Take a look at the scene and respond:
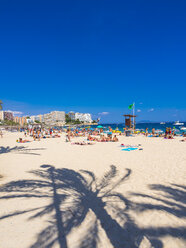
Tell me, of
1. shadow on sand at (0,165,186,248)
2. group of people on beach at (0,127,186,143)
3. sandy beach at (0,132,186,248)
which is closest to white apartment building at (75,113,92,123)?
group of people on beach at (0,127,186,143)

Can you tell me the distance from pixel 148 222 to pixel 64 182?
126 inches

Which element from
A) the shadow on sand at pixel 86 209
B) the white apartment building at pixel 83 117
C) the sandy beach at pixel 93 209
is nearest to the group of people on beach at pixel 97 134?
the sandy beach at pixel 93 209

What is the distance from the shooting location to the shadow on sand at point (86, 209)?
2.81 m

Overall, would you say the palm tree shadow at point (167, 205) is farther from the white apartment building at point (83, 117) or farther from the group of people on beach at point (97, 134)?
the white apartment building at point (83, 117)

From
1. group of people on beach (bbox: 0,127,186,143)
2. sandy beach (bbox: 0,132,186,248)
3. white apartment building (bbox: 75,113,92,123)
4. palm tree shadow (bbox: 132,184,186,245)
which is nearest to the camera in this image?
sandy beach (bbox: 0,132,186,248)

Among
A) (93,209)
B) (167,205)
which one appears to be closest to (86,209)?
(93,209)

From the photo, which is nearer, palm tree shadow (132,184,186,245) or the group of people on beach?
palm tree shadow (132,184,186,245)

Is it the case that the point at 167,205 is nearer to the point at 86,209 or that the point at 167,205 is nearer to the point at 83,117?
the point at 86,209

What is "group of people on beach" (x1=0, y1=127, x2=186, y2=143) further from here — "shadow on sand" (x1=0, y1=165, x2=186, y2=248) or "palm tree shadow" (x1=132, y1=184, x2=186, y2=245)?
"palm tree shadow" (x1=132, y1=184, x2=186, y2=245)

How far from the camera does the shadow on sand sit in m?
2.81

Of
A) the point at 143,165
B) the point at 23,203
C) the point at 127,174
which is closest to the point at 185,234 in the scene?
the point at 127,174

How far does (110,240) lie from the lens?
2.79 meters

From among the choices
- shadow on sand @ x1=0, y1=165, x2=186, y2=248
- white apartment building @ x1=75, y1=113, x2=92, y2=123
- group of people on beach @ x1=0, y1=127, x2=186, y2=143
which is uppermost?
white apartment building @ x1=75, y1=113, x2=92, y2=123

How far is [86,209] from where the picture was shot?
147 inches
